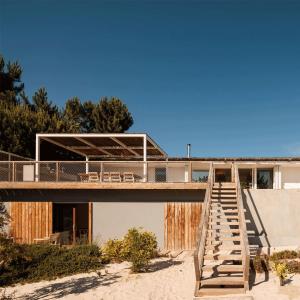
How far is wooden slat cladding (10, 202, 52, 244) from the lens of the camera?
1859 centimetres

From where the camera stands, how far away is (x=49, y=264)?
14.0 meters

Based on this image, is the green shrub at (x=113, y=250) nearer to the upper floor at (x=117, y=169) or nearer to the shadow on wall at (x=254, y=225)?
the upper floor at (x=117, y=169)

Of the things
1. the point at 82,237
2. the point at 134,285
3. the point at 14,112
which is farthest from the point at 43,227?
the point at 14,112

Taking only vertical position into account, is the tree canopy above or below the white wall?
above

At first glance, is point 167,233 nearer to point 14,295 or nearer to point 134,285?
point 134,285

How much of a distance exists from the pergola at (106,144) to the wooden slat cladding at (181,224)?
232 centimetres

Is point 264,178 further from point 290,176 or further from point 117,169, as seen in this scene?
point 117,169

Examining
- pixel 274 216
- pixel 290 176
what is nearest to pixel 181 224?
pixel 274 216

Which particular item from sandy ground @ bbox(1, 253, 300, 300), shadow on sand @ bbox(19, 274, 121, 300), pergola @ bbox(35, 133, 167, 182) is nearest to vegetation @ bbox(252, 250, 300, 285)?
→ sandy ground @ bbox(1, 253, 300, 300)

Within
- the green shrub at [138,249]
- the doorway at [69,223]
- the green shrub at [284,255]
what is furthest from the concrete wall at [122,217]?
the green shrub at [284,255]

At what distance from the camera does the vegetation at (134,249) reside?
44.6ft

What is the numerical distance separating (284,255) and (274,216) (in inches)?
108

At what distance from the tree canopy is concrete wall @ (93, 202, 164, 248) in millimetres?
13715

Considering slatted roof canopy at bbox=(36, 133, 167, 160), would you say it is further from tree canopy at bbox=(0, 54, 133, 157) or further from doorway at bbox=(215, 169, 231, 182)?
tree canopy at bbox=(0, 54, 133, 157)
